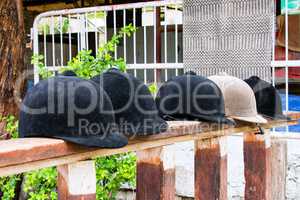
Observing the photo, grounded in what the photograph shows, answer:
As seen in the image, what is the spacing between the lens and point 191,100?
76.1 inches

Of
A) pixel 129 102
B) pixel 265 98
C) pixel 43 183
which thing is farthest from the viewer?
pixel 43 183

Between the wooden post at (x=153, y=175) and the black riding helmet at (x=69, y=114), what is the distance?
1.41ft

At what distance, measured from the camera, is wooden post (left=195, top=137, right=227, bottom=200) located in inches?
84.8

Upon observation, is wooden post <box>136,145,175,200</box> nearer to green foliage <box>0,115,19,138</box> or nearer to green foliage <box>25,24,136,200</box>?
green foliage <box>25,24,136,200</box>

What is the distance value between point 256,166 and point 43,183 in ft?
5.30

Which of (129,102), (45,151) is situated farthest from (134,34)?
(45,151)

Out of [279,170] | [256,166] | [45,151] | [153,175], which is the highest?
[45,151]

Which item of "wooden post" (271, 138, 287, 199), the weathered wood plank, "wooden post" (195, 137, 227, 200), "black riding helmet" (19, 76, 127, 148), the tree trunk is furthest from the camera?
the tree trunk

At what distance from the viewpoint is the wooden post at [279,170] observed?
3412 mm

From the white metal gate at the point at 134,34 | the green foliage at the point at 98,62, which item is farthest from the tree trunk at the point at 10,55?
the green foliage at the point at 98,62

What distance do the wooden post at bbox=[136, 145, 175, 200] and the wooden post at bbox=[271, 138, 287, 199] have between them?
164 centimetres

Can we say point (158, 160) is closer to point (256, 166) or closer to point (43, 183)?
point (256, 166)

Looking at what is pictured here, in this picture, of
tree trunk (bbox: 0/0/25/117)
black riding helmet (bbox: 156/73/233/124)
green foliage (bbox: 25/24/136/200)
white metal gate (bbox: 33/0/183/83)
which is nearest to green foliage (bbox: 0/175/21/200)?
green foliage (bbox: 25/24/136/200)

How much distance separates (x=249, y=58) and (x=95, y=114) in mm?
2487
